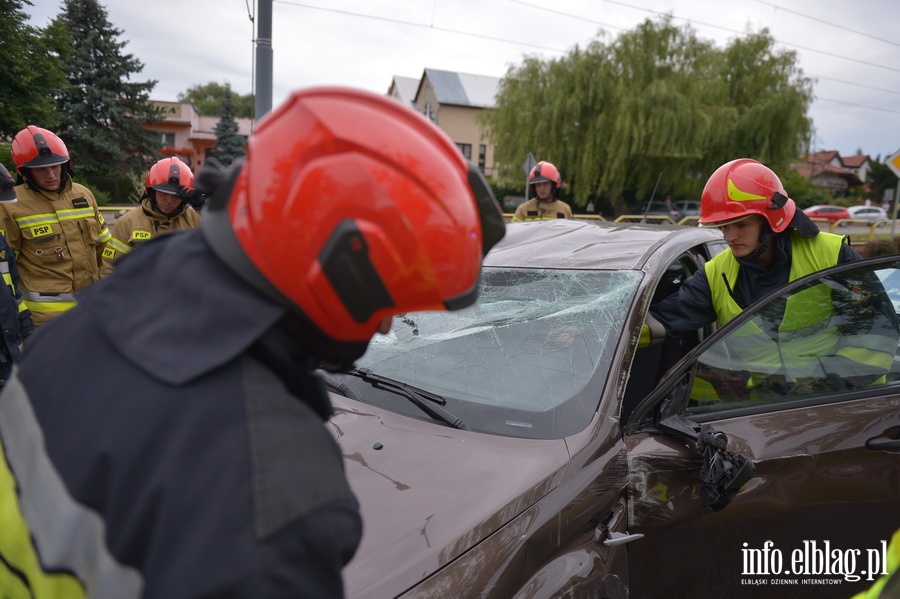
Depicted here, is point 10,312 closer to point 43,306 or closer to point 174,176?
point 43,306

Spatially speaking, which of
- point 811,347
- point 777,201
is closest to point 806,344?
point 811,347

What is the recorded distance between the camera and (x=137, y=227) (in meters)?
4.53

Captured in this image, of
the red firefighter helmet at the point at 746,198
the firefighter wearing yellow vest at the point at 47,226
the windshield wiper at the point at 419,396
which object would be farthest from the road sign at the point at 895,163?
→ the firefighter wearing yellow vest at the point at 47,226

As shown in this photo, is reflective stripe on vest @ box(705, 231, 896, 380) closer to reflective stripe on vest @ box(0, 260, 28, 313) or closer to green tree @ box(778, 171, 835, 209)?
reflective stripe on vest @ box(0, 260, 28, 313)

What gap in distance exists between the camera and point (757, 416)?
6.60 feet

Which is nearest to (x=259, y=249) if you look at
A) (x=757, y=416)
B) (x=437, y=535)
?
(x=437, y=535)

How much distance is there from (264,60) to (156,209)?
59.7 inches

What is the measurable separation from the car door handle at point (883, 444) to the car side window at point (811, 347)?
16 cm

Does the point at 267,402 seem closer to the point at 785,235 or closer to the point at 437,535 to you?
the point at 437,535

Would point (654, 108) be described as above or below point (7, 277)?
above

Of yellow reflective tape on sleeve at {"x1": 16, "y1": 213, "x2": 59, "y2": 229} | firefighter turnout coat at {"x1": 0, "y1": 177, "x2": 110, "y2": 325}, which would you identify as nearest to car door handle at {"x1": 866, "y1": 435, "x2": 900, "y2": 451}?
firefighter turnout coat at {"x1": 0, "y1": 177, "x2": 110, "y2": 325}

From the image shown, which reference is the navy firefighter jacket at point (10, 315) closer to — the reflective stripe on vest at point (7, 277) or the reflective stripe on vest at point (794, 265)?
the reflective stripe on vest at point (7, 277)

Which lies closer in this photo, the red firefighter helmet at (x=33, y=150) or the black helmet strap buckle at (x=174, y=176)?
the red firefighter helmet at (x=33, y=150)

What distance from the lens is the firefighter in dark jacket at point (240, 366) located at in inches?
27.7
